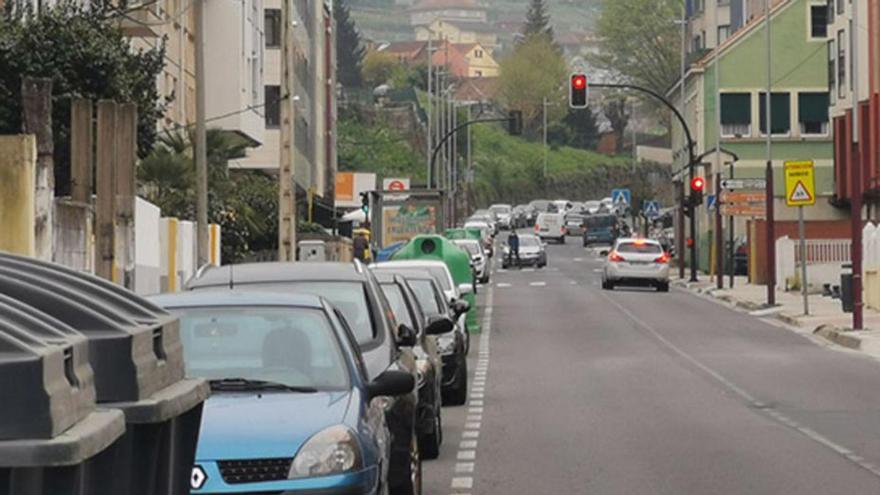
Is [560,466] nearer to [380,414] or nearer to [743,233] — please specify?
[380,414]

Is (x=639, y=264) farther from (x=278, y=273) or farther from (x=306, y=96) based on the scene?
(x=278, y=273)

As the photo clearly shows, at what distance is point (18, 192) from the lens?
2128 centimetres

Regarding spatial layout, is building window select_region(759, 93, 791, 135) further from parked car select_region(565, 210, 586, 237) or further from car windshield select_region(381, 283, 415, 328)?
car windshield select_region(381, 283, 415, 328)

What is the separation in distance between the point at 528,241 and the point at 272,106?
2239cm

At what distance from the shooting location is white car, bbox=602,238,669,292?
61062 millimetres

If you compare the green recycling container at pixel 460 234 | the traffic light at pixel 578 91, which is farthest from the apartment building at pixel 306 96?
the traffic light at pixel 578 91

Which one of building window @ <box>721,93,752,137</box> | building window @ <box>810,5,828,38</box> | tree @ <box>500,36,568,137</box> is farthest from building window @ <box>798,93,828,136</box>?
tree @ <box>500,36,568,137</box>

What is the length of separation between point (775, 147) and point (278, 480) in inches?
2858

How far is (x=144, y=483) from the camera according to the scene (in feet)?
20.2

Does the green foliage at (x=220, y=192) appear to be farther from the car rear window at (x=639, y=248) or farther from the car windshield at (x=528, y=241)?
the car windshield at (x=528, y=241)

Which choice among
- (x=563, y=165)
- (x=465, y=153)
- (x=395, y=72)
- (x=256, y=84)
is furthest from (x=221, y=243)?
(x=395, y=72)

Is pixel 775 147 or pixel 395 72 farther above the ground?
pixel 395 72

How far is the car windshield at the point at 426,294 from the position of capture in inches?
915

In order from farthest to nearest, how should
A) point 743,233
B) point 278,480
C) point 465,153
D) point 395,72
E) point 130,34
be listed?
1. point 395,72
2. point 465,153
3. point 743,233
4. point 130,34
5. point 278,480
